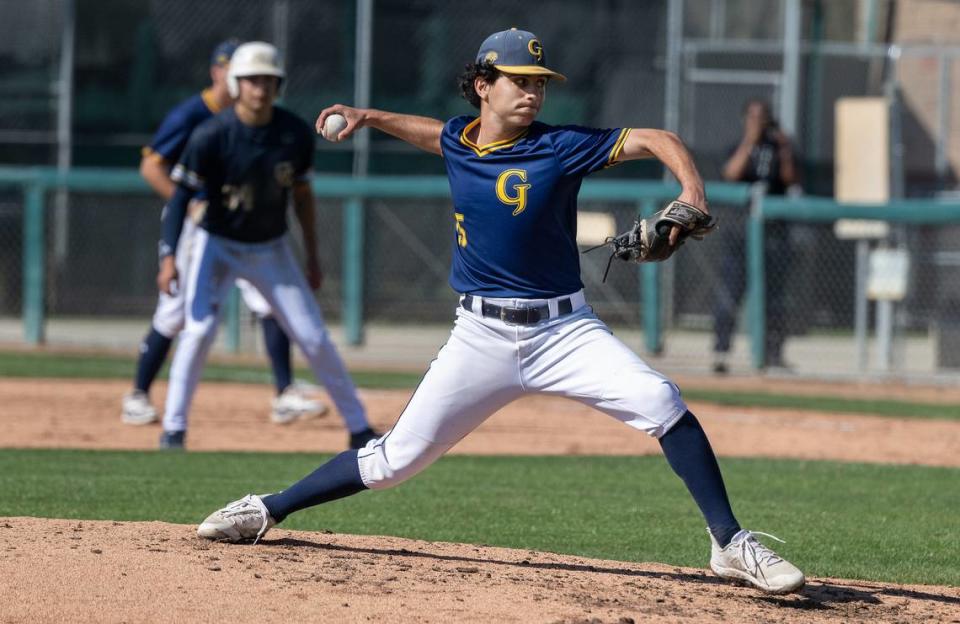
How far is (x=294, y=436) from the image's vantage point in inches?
364

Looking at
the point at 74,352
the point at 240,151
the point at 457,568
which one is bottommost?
the point at 74,352

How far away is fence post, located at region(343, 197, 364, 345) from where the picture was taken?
1455 cm

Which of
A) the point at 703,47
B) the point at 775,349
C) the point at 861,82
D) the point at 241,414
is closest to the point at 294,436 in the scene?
the point at 241,414

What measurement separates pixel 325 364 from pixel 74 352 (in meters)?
6.84

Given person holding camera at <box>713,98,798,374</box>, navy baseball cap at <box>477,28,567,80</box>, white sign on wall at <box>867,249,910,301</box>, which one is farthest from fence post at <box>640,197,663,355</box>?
navy baseball cap at <box>477,28,567,80</box>

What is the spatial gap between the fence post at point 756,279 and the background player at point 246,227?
6.05 meters

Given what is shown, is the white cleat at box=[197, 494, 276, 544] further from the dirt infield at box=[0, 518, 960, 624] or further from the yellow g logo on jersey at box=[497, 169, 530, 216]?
the yellow g logo on jersey at box=[497, 169, 530, 216]

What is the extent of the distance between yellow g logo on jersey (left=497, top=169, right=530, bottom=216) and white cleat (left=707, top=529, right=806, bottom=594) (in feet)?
3.86

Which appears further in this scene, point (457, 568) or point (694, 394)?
point (694, 394)

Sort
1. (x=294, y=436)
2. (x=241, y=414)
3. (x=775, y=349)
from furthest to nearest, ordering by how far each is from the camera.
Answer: (x=775, y=349), (x=241, y=414), (x=294, y=436)

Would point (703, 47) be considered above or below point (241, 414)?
above

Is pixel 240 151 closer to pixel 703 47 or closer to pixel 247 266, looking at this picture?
pixel 247 266

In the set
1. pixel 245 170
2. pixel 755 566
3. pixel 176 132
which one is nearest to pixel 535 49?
pixel 755 566

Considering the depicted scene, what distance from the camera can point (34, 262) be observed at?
47.6 ft
